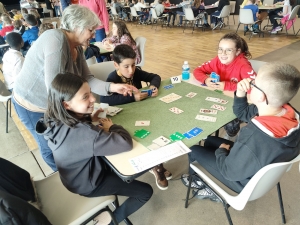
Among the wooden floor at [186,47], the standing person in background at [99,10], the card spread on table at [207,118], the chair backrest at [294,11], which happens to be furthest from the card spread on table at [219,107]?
the chair backrest at [294,11]

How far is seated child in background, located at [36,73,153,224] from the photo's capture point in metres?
1.18

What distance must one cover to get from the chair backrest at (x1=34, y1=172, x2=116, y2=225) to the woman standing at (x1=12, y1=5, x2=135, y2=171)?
431mm

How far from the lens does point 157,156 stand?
1.16 metres

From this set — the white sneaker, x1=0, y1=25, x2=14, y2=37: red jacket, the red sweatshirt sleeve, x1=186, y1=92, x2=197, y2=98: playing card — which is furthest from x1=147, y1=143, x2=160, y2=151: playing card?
x1=0, y1=25, x2=14, y2=37: red jacket

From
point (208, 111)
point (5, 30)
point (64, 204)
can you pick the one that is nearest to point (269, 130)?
point (208, 111)

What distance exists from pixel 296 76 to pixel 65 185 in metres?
1.35

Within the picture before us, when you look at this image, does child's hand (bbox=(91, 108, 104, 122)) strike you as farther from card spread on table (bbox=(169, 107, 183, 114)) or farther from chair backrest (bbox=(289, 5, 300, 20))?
chair backrest (bbox=(289, 5, 300, 20))

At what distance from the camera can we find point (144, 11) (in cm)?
1044

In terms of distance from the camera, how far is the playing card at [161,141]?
1.27 metres

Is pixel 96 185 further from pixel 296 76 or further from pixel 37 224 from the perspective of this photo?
pixel 296 76

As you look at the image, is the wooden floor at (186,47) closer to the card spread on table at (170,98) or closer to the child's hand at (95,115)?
the child's hand at (95,115)

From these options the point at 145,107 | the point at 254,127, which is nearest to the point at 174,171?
the point at 145,107

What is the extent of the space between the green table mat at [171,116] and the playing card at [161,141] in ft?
0.07

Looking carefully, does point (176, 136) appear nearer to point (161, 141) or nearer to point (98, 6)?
point (161, 141)
